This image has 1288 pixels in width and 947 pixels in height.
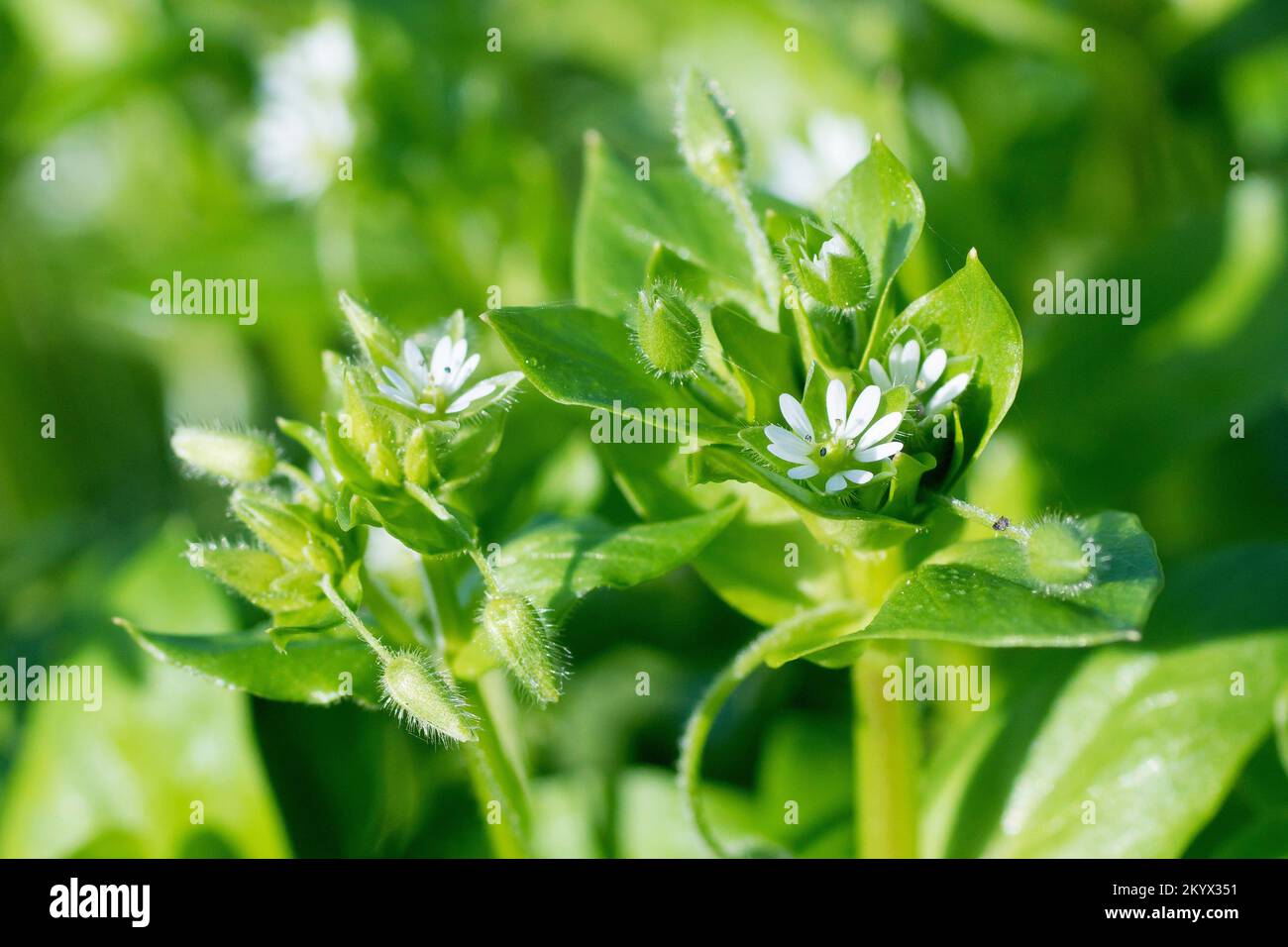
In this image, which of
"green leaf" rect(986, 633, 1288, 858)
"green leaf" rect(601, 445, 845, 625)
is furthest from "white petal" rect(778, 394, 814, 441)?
"green leaf" rect(986, 633, 1288, 858)

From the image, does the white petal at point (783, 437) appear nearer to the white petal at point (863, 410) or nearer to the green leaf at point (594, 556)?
the white petal at point (863, 410)

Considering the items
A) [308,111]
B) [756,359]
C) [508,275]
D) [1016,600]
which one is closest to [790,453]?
[756,359]

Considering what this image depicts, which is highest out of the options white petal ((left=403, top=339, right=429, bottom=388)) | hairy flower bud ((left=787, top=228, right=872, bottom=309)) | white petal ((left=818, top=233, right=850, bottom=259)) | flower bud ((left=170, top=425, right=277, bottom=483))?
white petal ((left=818, top=233, right=850, bottom=259))

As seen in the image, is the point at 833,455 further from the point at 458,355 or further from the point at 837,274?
the point at 458,355

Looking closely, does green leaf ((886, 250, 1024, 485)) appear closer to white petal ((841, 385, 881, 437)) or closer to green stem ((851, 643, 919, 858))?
white petal ((841, 385, 881, 437))

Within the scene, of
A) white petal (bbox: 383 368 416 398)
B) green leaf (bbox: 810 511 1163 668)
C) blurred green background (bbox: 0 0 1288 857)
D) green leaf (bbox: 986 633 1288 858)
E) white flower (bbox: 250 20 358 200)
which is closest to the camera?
green leaf (bbox: 810 511 1163 668)
